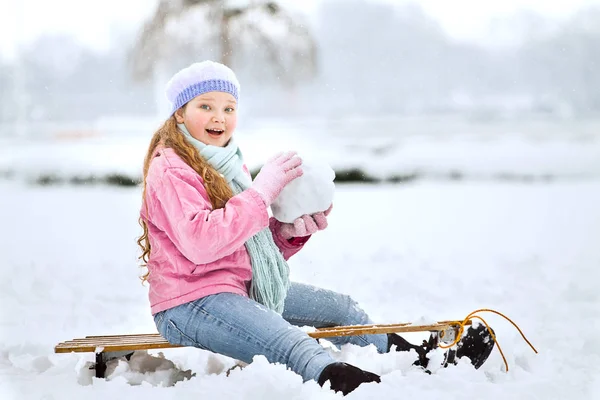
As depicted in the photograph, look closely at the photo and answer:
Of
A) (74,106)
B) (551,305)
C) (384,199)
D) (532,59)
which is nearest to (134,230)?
(384,199)

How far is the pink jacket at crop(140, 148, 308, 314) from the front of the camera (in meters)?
1.84

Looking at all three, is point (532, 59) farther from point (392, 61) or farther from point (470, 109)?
point (392, 61)

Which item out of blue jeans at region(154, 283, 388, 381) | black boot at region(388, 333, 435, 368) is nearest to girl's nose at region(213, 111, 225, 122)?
blue jeans at region(154, 283, 388, 381)

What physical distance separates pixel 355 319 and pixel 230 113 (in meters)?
0.75

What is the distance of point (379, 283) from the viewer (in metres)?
3.80

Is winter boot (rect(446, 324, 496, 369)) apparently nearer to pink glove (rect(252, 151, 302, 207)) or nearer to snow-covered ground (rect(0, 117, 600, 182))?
pink glove (rect(252, 151, 302, 207))

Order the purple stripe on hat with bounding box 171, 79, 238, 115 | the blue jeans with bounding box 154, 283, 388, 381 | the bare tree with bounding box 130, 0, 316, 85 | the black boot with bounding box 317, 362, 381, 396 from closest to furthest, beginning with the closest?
1. the black boot with bounding box 317, 362, 381, 396
2. the blue jeans with bounding box 154, 283, 388, 381
3. the purple stripe on hat with bounding box 171, 79, 238, 115
4. the bare tree with bounding box 130, 0, 316, 85

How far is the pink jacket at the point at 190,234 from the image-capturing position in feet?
6.02

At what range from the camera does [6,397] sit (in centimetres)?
202

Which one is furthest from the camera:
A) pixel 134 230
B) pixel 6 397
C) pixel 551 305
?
pixel 134 230

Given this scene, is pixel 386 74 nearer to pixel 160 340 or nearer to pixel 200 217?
pixel 160 340

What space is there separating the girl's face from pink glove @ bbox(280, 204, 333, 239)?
0.99ft

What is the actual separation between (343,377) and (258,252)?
0.44 m

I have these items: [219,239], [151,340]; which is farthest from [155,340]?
[219,239]
